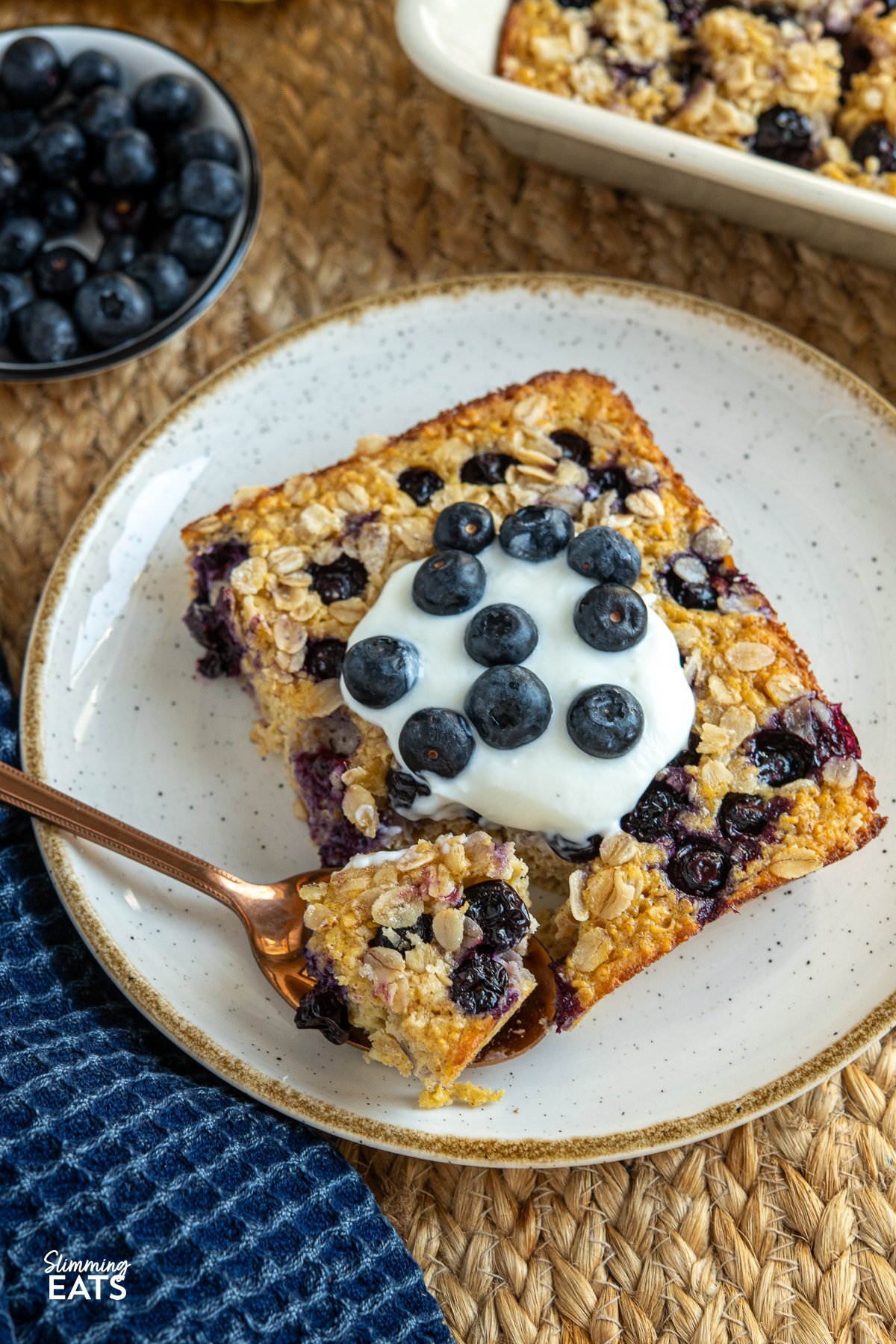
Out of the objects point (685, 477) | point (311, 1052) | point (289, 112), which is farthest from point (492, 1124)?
point (289, 112)

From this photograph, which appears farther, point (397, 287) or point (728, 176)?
point (397, 287)

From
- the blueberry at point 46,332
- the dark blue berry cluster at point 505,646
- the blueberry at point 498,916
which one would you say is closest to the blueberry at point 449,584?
the dark blue berry cluster at point 505,646

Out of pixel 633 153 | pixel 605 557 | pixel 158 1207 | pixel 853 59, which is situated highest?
pixel 853 59

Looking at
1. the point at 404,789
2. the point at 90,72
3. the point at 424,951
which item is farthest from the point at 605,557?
the point at 90,72

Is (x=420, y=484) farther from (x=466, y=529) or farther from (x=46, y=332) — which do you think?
(x=46, y=332)

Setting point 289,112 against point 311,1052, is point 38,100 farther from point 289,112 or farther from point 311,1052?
→ point 311,1052

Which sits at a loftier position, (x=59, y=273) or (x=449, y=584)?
(x=449, y=584)

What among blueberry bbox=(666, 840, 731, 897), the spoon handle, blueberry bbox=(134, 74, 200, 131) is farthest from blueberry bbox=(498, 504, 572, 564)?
blueberry bbox=(134, 74, 200, 131)
